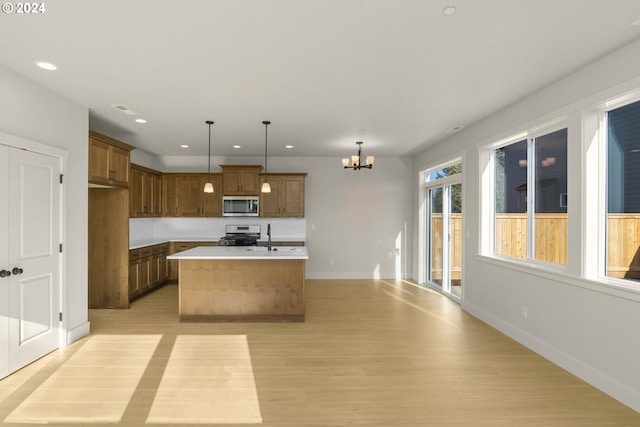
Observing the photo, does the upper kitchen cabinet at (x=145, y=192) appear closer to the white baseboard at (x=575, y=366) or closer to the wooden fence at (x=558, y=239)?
Answer: the wooden fence at (x=558, y=239)

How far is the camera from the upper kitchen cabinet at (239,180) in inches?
272

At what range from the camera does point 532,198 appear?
3797 millimetres

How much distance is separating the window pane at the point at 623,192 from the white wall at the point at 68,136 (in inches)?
211

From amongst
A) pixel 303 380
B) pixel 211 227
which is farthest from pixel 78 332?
pixel 211 227

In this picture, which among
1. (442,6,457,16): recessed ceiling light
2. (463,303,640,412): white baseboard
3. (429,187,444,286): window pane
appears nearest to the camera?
(442,6,457,16): recessed ceiling light

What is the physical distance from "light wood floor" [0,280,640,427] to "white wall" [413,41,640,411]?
171 millimetres

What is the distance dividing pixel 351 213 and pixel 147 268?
4.28 metres

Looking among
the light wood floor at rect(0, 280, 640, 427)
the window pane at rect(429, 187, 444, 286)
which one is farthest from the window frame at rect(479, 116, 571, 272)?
the window pane at rect(429, 187, 444, 286)

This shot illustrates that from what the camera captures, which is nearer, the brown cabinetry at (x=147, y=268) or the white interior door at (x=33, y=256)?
the white interior door at (x=33, y=256)

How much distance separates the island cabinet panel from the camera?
14.7ft

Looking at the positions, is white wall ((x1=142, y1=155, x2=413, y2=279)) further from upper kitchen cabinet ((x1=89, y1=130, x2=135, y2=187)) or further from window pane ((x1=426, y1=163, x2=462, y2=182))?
upper kitchen cabinet ((x1=89, y1=130, x2=135, y2=187))

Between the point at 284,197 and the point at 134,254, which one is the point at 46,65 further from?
the point at 284,197

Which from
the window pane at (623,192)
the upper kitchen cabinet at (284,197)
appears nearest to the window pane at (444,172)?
the upper kitchen cabinet at (284,197)

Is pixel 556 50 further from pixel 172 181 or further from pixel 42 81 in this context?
pixel 172 181
